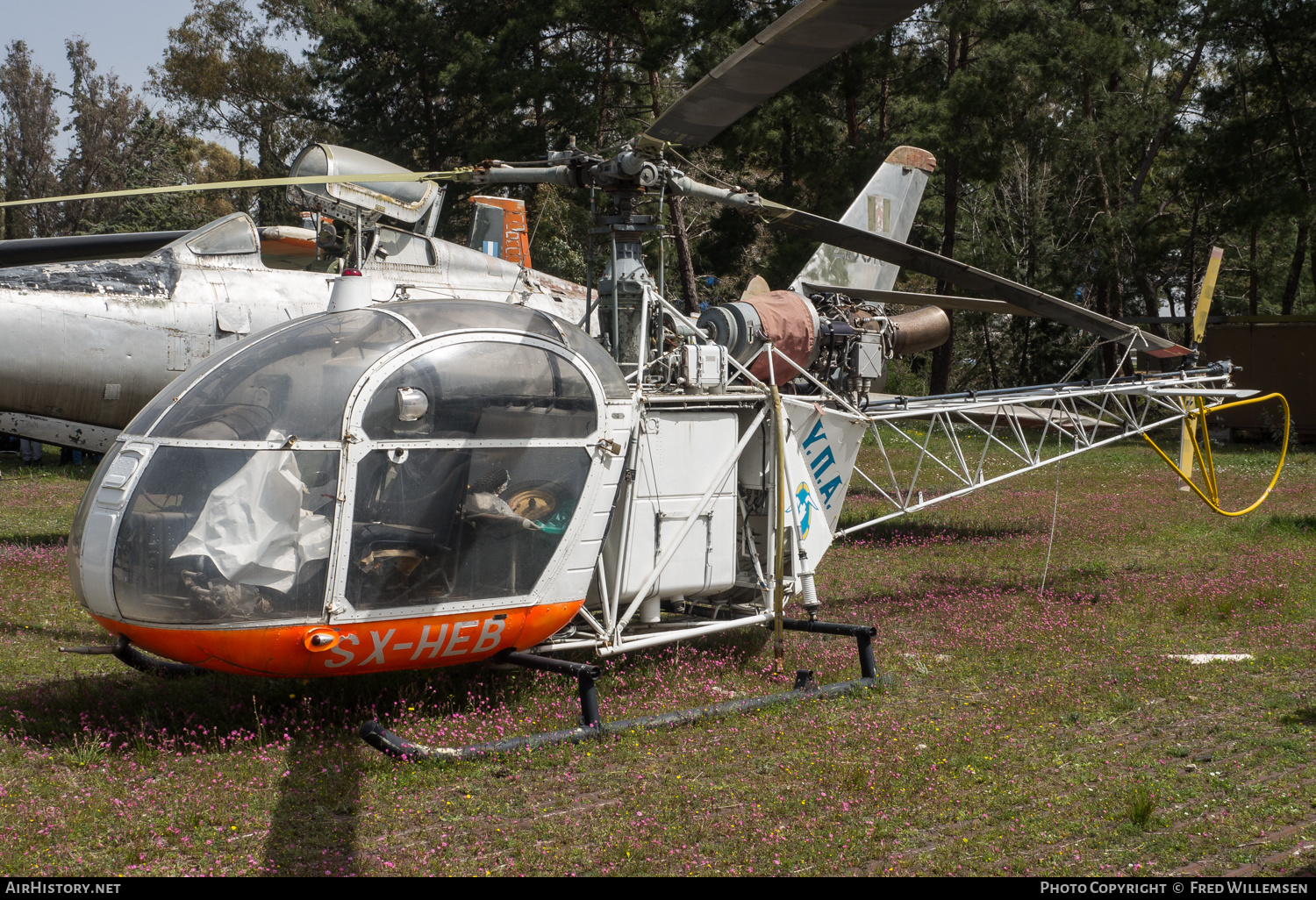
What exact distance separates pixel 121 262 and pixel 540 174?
6341 mm

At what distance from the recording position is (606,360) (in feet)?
21.3

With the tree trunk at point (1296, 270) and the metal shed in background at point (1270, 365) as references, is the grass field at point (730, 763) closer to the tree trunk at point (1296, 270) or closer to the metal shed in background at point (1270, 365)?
the metal shed in background at point (1270, 365)

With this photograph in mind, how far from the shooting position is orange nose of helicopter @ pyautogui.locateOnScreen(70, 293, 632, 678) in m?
5.12

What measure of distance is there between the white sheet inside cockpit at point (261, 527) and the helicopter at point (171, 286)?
15.1 ft

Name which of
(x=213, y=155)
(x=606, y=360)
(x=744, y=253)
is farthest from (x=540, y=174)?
(x=213, y=155)

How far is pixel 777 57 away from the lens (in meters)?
5.14

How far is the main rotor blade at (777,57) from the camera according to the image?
4.72 metres

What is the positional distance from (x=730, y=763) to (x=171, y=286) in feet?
27.3

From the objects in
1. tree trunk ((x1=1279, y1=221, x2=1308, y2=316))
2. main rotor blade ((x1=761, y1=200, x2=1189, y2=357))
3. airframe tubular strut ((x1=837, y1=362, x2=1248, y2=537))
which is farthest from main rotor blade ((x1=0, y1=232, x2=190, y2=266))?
tree trunk ((x1=1279, y1=221, x2=1308, y2=316))

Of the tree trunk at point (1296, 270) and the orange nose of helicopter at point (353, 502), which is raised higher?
the tree trunk at point (1296, 270)

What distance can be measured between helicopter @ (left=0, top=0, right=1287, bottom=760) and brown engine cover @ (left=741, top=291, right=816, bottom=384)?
49 centimetres

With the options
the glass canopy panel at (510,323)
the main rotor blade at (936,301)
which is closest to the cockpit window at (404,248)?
the main rotor blade at (936,301)

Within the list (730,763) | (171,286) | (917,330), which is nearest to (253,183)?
(730,763)

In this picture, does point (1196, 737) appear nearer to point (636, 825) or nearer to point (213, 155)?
point (636, 825)
